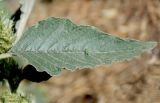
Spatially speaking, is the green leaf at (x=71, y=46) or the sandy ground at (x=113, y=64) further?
the sandy ground at (x=113, y=64)

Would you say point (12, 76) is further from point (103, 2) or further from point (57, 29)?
point (103, 2)

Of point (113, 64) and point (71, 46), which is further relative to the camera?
point (113, 64)

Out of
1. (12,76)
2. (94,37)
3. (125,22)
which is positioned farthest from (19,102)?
(125,22)

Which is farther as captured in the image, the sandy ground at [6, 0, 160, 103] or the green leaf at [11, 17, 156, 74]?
the sandy ground at [6, 0, 160, 103]
